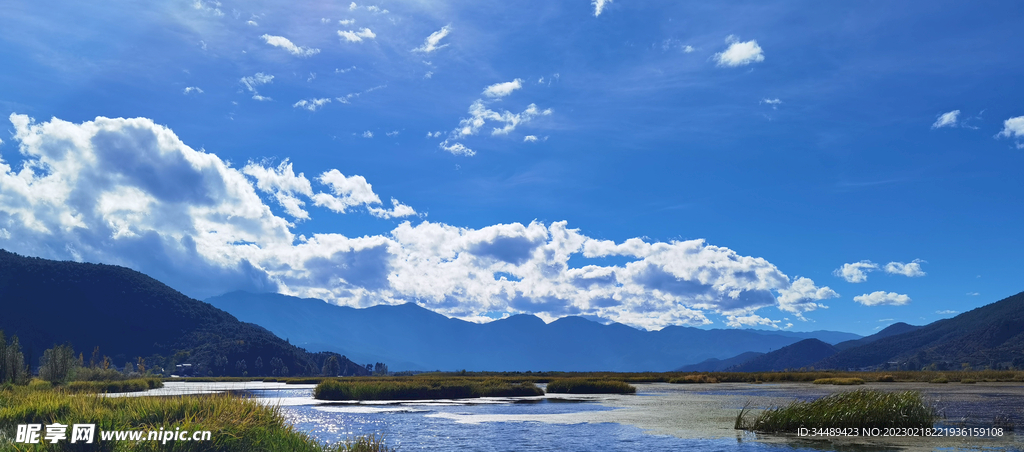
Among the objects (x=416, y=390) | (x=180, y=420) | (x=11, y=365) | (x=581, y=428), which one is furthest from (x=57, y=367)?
(x=180, y=420)

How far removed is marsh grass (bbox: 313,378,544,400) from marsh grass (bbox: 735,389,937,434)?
164 ft

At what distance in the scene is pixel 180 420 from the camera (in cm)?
2681

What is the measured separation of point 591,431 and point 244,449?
2348 cm

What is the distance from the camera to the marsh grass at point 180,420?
954 inches

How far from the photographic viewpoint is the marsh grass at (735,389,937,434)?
135 feet

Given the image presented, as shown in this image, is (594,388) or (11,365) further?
(11,365)

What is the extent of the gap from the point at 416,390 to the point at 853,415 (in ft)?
195

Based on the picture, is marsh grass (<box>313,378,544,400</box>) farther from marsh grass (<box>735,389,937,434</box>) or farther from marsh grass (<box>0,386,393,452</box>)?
marsh grass (<box>0,386,393,452</box>)

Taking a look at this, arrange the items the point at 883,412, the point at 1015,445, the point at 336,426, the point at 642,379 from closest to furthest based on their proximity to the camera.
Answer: the point at 1015,445, the point at 883,412, the point at 336,426, the point at 642,379

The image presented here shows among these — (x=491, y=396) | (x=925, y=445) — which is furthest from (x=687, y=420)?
(x=491, y=396)

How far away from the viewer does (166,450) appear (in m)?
23.1

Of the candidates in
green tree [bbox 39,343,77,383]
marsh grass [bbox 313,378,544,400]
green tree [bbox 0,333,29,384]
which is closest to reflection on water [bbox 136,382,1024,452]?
marsh grass [bbox 313,378,544,400]

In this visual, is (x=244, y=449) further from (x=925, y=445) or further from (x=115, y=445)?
(x=925, y=445)

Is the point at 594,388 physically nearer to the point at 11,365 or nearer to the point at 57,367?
the point at 11,365
